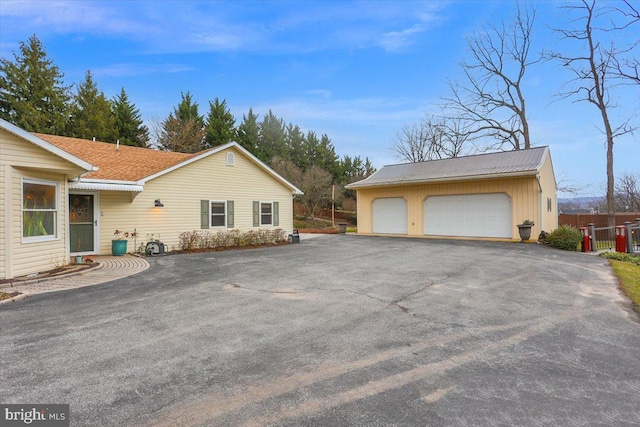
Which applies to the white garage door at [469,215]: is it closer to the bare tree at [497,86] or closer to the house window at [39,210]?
the bare tree at [497,86]

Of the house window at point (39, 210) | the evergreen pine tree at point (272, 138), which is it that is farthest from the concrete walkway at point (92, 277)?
the evergreen pine tree at point (272, 138)

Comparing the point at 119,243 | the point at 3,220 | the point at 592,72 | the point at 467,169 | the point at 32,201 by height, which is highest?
the point at 592,72

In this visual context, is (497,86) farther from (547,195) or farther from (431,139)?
(547,195)

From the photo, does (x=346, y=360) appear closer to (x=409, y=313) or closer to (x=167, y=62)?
(x=409, y=313)

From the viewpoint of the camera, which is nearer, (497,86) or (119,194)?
(119,194)

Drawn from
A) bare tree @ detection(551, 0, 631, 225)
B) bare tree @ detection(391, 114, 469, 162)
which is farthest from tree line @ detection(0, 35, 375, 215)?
bare tree @ detection(551, 0, 631, 225)

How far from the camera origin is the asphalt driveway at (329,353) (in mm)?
2512

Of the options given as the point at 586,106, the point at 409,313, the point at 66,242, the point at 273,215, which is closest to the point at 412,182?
the point at 273,215

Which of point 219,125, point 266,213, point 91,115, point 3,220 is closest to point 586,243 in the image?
point 266,213

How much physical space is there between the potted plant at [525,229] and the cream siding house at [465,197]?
0.45 m

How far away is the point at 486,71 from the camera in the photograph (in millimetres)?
25094

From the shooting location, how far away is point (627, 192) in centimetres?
3288

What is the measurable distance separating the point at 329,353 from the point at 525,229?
1386 centimetres

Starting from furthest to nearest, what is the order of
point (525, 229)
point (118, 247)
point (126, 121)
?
point (126, 121) < point (525, 229) < point (118, 247)
